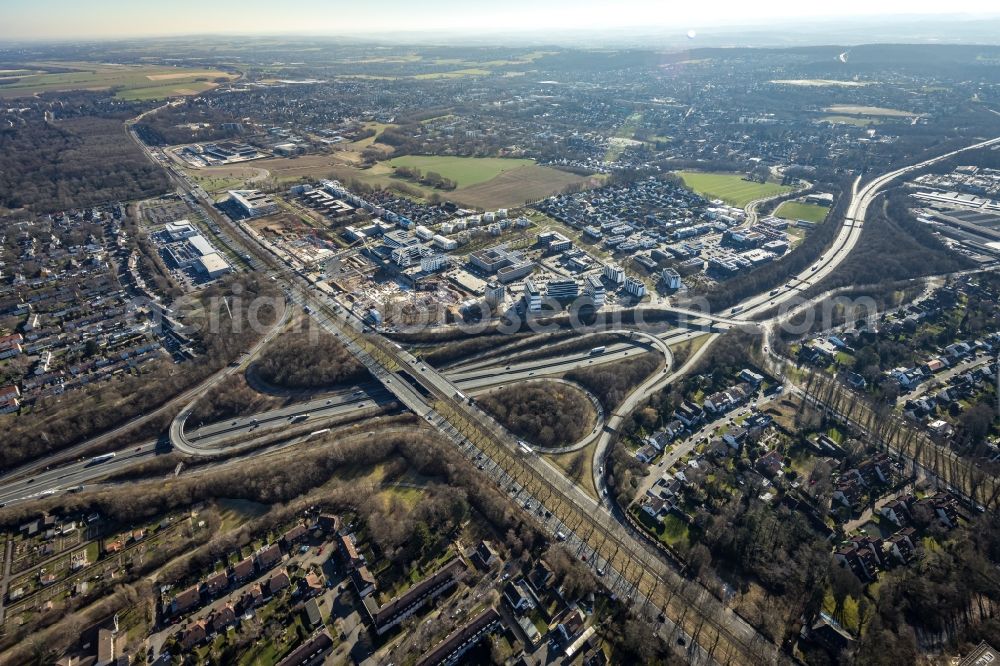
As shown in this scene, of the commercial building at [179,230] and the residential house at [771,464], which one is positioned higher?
the commercial building at [179,230]

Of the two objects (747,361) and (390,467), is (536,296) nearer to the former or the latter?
(747,361)

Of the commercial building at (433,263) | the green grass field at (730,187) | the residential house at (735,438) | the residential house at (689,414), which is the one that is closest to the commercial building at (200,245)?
the commercial building at (433,263)

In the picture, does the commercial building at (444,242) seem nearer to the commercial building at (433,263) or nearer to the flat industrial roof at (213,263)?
the commercial building at (433,263)

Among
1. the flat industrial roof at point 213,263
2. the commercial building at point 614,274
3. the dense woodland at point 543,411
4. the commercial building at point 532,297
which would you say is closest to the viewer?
the dense woodland at point 543,411

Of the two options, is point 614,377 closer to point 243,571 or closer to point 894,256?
point 243,571

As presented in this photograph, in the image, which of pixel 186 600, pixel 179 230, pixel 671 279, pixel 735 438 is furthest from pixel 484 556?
pixel 179 230

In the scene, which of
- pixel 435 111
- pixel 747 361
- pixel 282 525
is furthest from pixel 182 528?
pixel 435 111
